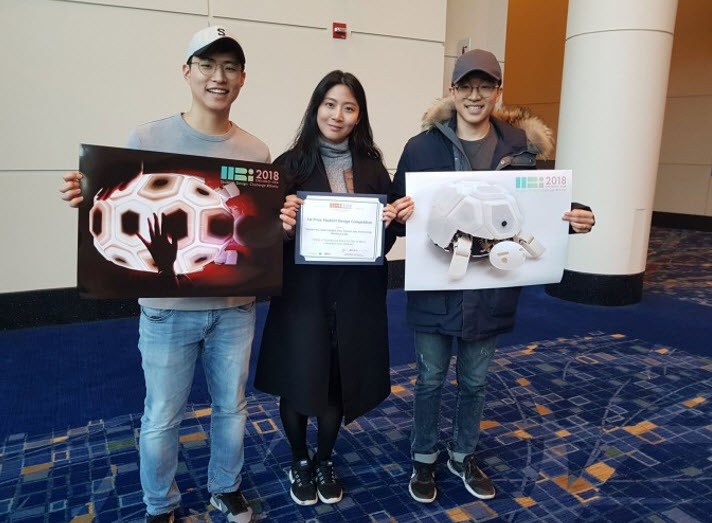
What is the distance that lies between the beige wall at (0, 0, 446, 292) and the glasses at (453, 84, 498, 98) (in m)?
3.18

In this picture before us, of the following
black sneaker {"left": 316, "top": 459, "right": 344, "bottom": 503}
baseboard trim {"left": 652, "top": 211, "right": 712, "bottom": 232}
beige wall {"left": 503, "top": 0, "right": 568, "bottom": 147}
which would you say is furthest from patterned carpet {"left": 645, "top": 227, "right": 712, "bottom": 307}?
black sneaker {"left": 316, "top": 459, "right": 344, "bottom": 503}

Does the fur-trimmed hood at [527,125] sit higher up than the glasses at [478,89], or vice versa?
the glasses at [478,89]

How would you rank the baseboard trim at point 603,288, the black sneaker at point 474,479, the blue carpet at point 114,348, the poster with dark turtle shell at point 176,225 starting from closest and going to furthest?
the poster with dark turtle shell at point 176,225
the black sneaker at point 474,479
the blue carpet at point 114,348
the baseboard trim at point 603,288

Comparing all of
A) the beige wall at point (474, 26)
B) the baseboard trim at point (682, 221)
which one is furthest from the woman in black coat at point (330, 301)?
the baseboard trim at point (682, 221)

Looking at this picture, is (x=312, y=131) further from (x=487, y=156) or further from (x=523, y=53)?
(x=523, y=53)

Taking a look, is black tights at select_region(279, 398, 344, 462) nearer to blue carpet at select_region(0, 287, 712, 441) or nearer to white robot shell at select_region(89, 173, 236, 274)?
white robot shell at select_region(89, 173, 236, 274)

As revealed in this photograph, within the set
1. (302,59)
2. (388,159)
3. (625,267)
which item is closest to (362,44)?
(302,59)

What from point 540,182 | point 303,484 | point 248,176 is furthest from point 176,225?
point 540,182

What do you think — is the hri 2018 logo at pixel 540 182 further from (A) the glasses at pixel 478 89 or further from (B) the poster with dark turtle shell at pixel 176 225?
(B) the poster with dark turtle shell at pixel 176 225

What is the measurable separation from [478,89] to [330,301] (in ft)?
3.24

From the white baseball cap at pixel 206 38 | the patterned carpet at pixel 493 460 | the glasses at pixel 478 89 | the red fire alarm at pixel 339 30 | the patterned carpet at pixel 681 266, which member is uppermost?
the red fire alarm at pixel 339 30

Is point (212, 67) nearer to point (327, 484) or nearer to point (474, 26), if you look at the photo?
point (327, 484)

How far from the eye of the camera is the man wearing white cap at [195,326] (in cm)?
175

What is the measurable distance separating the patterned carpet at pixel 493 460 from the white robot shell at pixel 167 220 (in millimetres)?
1094
